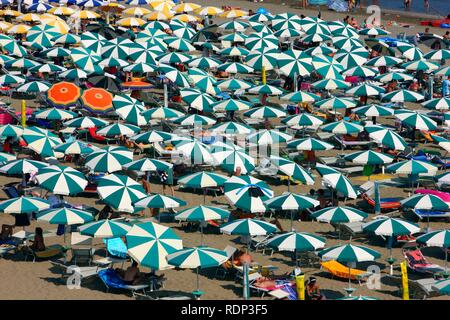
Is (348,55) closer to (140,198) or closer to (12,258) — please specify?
(140,198)

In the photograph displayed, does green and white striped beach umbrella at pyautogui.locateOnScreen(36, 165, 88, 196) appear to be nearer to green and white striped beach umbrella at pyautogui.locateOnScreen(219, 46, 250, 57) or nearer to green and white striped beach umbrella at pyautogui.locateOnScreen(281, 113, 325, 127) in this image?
green and white striped beach umbrella at pyautogui.locateOnScreen(281, 113, 325, 127)

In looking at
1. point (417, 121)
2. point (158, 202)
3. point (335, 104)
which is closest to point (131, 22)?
point (335, 104)

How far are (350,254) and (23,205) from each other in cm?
681

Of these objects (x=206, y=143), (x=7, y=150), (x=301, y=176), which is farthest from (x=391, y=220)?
(x=7, y=150)

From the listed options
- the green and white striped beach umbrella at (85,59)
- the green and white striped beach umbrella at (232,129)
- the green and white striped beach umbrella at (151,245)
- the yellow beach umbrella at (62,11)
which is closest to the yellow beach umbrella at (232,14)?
the yellow beach umbrella at (62,11)

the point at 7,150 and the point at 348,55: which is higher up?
the point at 348,55

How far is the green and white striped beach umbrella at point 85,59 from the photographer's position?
123 ft

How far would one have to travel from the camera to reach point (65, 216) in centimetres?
2298

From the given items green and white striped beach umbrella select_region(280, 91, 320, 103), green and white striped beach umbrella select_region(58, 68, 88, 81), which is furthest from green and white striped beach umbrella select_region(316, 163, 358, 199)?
green and white striped beach umbrella select_region(58, 68, 88, 81)

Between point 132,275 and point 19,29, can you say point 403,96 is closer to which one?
point 132,275

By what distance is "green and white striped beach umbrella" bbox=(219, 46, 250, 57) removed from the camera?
4141 centimetres

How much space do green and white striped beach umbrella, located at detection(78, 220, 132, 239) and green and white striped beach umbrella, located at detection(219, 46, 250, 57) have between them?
19.5 meters

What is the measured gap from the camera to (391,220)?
915 inches

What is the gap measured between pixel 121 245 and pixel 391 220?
17.9 ft
